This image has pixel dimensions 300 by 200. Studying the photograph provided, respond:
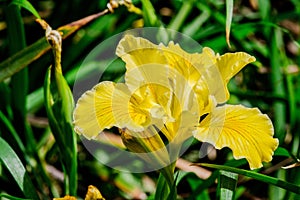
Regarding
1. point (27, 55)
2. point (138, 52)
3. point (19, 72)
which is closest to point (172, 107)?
point (138, 52)

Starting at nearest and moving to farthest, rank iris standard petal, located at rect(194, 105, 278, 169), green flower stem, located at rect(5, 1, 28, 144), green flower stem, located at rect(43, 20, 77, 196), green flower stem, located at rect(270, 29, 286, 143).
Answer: iris standard petal, located at rect(194, 105, 278, 169)
green flower stem, located at rect(43, 20, 77, 196)
green flower stem, located at rect(5, 1, 28, 144)
green flower stem, located at rect(270, 29, 286, 143)

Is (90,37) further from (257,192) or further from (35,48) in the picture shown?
(257,192)

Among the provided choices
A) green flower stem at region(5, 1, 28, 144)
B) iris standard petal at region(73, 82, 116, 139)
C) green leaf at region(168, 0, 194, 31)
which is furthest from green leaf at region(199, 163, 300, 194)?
green leaf at region(168, 0, 194, 31)

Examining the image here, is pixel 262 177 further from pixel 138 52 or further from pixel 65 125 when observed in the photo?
pixel 65 125

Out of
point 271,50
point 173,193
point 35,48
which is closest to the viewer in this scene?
point 173,193

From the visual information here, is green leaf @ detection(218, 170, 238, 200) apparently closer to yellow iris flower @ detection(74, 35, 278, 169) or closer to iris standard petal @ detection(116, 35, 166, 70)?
yellow iris flower @ detection(74, 35, 278, 169)

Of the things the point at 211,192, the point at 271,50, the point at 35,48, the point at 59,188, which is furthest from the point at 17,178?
the point at 271,50
